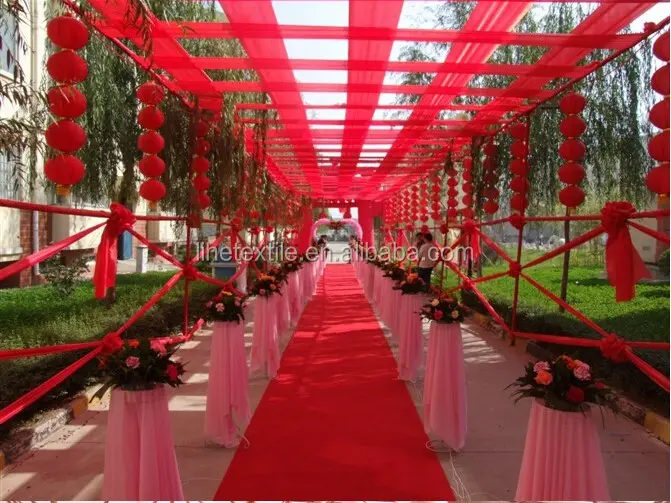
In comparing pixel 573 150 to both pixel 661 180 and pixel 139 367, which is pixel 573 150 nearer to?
pixel 661 180

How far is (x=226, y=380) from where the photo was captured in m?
3.96

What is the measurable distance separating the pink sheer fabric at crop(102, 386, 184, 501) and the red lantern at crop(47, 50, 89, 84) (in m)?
1.63

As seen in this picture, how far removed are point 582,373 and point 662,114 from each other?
140 centimetres

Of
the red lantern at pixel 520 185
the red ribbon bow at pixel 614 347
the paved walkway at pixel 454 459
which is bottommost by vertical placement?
the paved walkway at pixel 454 459

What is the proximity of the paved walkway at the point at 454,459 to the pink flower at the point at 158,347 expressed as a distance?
986mm

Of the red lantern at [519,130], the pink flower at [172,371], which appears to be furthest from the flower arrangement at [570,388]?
the red lantern at [519,130]

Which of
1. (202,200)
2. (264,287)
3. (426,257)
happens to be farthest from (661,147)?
(426,257)

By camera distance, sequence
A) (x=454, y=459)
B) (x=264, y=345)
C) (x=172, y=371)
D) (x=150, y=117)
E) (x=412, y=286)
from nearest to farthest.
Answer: (x=172, y=371) → (x=454, y=459) → (x=150, y=117) → (x=264, y=345) → (x=412, y=286)

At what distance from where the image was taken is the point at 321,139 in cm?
728

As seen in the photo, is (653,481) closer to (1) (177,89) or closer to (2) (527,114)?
(2) (527,114)

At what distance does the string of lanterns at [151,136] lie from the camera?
4.03 meters

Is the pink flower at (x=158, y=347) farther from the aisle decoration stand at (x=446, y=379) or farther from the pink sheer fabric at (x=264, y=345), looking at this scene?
the pink sheer fabric at (x=264, y=345)

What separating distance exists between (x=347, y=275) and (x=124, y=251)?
26.9ft

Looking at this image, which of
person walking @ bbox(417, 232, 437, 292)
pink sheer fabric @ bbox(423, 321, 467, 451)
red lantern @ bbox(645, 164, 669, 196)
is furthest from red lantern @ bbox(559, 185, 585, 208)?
person walking @ bbox(417, 232, 437, 292)
